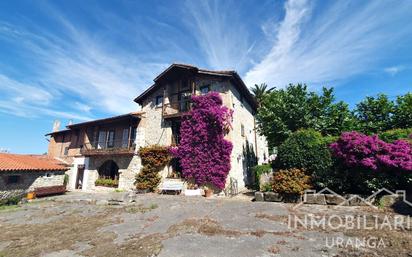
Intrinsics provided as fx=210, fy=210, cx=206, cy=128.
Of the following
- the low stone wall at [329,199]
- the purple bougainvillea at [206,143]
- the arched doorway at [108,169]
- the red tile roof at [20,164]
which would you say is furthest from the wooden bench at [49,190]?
the low stone wall at [329,199]

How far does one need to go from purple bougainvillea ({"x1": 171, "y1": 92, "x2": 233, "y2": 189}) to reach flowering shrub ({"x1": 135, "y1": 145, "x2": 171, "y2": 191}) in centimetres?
163

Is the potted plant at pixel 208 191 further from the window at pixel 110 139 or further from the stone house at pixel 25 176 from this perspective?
the stone house at pixel 25 176

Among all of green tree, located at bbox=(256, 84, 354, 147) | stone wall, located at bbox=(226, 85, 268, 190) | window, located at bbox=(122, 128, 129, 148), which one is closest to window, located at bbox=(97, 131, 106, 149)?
window, located at bbox=(122, 128, 129, 148)

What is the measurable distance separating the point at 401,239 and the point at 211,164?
1205cm

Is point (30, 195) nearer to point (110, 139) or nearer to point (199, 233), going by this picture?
point (110, 139)

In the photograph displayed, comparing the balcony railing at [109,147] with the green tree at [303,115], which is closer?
the green tree at [303,115]

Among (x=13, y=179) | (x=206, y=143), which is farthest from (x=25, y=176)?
(x=206, y=143)

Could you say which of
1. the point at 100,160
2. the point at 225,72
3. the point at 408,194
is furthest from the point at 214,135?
the point at 100,160

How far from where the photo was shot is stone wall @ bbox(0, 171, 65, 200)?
1719 cm

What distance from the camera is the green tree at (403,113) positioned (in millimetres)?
17516

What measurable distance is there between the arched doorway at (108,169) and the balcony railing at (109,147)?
5.93ft

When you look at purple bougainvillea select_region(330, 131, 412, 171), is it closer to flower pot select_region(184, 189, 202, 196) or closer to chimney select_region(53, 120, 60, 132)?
flower pot select_region(184, 189, 202, 196)

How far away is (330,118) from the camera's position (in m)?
18.6

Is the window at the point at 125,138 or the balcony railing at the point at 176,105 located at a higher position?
the balcony railing at the point at 176,105
